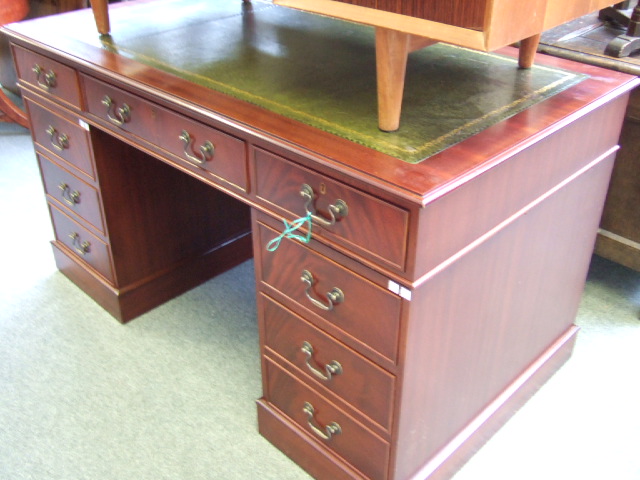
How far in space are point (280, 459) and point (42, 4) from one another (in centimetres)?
229

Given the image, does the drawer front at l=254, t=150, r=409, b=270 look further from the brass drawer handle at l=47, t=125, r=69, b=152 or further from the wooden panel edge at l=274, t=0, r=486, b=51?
the brass drawer handle at l=47, t=125, r=69, b=152

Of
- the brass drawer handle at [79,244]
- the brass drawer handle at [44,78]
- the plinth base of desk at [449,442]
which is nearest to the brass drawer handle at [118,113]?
the brass drawer handle at [44,78]

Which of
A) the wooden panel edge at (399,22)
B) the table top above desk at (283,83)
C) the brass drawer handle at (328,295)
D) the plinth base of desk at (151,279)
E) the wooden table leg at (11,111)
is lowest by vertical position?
the plinth base of desk at (151,279)

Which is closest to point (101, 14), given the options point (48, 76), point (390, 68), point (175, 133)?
point (48, 76)

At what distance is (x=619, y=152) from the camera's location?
1.66 m

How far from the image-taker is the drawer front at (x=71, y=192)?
1.70 m

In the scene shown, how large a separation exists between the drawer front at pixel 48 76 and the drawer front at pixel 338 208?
64 centimetres

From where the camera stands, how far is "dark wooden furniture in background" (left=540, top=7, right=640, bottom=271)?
5.16ft

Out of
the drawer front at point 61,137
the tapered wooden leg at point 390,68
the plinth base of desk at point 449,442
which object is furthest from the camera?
the drawer front at point 61,137

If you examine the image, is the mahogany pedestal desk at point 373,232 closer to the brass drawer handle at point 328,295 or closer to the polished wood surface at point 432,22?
the brass drawer handle at point 328,295

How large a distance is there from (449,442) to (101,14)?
4.04ft

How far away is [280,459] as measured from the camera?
1.42 metres

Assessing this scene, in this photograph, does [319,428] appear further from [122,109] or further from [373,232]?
[122,109]

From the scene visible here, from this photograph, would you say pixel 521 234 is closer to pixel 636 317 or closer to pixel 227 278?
pixel 636 317
